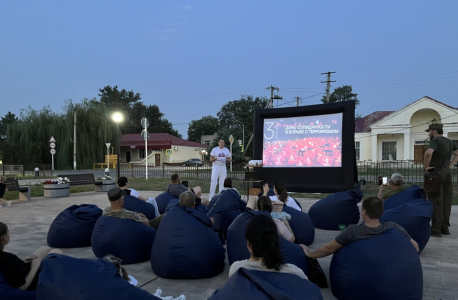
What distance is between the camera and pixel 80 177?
50.7ft

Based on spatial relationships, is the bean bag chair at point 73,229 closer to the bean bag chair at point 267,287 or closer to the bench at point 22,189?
the bean bag chair at point 267,287

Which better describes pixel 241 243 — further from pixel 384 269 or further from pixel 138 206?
pixel 138 206

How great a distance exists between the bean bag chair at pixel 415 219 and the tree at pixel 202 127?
75.4 meters

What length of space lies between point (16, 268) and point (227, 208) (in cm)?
353

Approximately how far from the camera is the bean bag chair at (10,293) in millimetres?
2574

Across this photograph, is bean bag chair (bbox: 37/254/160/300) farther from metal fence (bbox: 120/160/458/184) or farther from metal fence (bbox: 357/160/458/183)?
metal fence (bbox: 357/160/458/183)

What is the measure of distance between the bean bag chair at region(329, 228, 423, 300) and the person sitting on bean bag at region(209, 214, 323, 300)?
134 cm

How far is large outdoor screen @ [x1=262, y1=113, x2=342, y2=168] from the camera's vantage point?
360 inches

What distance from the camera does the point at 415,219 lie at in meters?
4.85

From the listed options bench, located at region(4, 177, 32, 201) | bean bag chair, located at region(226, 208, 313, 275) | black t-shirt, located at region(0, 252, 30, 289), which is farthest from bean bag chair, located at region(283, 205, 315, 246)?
bench, located at region(4, 177, 32, 201)

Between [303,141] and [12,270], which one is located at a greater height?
[303,141]

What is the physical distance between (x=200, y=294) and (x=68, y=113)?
36.4m

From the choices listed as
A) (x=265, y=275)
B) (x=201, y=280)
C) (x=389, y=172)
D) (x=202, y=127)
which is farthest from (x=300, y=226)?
(x=202, y=127)

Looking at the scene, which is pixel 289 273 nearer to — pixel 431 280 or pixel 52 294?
pixel 52 294
